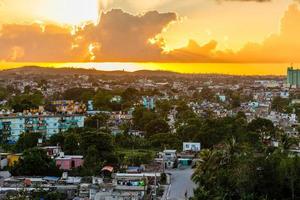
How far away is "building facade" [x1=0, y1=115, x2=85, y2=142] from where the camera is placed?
116 ft

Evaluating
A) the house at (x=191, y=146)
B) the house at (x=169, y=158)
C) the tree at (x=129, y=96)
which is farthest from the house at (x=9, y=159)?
the tree at (x=129, y=96)

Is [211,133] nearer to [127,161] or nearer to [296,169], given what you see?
[127,161]

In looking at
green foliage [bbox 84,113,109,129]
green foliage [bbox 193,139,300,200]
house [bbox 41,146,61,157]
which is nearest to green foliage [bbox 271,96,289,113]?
green foliage [bbox 84,113,109,129]

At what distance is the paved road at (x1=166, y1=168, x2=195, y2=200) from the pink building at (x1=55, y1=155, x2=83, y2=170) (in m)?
4.37

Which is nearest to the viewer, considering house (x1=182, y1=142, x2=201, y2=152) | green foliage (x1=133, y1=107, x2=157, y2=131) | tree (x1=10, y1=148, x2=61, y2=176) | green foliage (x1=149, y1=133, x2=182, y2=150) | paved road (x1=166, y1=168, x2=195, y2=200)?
paved road (x1=166, y1=168, x2=195, y2=200)

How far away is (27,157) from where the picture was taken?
2423cm

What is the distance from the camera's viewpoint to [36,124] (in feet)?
119

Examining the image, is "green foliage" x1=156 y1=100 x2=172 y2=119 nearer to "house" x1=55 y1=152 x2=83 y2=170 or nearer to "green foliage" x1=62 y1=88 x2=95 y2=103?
"green foliage" x1=62 y1=88 x2=95 y2=103

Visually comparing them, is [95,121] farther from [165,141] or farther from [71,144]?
[71,144]

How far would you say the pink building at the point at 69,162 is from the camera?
2592 centimetres

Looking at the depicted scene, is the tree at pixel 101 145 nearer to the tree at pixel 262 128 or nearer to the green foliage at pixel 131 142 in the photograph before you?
the green foliage at pixel 131 142

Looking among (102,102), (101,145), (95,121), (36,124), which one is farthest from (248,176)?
(102,102)

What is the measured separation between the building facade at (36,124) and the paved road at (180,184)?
11.0m

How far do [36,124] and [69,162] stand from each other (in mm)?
11018
